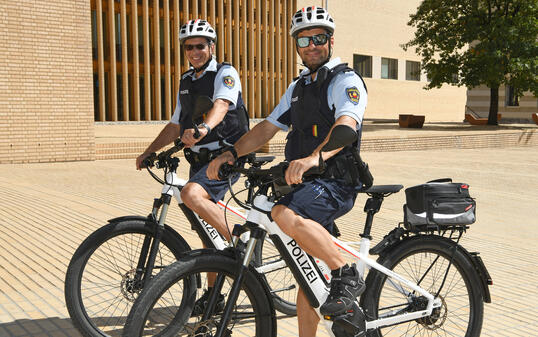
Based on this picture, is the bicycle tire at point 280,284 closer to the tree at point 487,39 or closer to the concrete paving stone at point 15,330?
the concrete paving stone at point 15,330

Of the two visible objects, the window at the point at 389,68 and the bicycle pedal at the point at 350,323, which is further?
the window at the point at 389,68

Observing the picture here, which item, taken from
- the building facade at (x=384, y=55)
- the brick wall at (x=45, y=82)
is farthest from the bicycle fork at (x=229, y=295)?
the building facade at (x=384, y=55)

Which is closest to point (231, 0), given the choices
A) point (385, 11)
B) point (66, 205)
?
point (385, 11)

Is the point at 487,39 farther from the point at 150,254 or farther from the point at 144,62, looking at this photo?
the point at 150,254

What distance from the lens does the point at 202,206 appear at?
3.91 m

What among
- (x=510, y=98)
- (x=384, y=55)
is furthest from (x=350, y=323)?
(x=510, y=98)

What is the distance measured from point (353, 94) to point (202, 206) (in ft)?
4.25

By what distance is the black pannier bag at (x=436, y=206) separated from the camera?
11.2ft

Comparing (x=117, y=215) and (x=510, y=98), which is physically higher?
(x=510, y=98)

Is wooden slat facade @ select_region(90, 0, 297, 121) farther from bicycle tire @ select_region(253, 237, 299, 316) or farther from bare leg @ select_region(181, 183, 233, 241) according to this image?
bare leg @ select_region(181, 183, 233, 241)

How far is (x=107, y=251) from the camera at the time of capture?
3.62 metres

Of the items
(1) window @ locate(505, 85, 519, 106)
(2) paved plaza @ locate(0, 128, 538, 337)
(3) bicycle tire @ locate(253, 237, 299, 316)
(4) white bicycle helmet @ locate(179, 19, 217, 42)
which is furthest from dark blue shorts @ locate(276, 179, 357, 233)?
(1) window @ locate(505, 85, 519, 106)

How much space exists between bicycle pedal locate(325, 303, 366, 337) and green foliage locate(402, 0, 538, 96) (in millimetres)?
28178

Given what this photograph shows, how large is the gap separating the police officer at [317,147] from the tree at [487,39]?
27.8m
